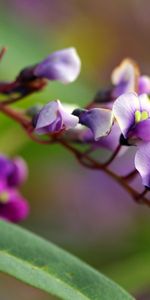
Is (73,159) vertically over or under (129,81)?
under

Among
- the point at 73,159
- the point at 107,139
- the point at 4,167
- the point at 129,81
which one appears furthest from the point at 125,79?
the point at 73,159

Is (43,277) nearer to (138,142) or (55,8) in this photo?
(138,142)

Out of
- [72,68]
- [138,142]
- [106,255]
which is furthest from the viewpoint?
[106,255]

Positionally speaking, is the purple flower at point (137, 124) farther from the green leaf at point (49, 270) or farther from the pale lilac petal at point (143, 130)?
the green leaf at point (49, 270)

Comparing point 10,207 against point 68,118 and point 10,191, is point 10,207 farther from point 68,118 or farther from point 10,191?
point 68,118

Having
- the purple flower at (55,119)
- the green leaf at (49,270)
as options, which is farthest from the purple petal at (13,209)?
the purple flower at (55,119)

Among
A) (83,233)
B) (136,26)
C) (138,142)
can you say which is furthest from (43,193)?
(138,142)
